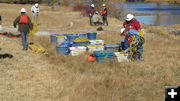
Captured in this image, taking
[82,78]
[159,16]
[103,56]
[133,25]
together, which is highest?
[133,25]

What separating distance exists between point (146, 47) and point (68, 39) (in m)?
3.47

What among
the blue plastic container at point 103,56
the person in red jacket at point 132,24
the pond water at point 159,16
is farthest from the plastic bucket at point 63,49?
the pond water at point 159,16

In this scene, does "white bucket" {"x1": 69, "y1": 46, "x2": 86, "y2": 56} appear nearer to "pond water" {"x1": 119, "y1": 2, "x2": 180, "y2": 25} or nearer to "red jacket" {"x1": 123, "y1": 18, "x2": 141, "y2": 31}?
"red jacket" {"x1": 123, "y1": 18, "x2": 141, "y2": 31}

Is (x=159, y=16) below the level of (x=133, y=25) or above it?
below

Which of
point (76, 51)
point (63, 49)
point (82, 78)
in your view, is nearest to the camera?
point (82, 78)

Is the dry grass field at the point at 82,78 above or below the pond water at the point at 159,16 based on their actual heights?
below

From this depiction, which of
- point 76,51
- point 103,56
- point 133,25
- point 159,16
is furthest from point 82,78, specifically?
point 159,16

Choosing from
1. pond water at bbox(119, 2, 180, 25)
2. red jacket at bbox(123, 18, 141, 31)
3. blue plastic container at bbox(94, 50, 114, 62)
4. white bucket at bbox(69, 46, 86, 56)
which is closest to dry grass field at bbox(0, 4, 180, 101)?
blue plastic container at bbox(94, 50, 114, 62)

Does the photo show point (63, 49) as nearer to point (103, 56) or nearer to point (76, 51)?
point (76, 51)

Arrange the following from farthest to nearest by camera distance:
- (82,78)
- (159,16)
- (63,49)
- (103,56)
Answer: (159,16)
(63,49)
(103,56)
(82,78)

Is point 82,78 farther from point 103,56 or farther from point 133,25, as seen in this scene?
point 133,25

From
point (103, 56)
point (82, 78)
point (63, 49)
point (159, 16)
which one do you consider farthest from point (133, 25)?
point (159, 16)

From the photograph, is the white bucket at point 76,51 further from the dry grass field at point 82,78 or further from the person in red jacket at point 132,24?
the person in red jacket at point 132,24

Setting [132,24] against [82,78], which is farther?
[132,24]
